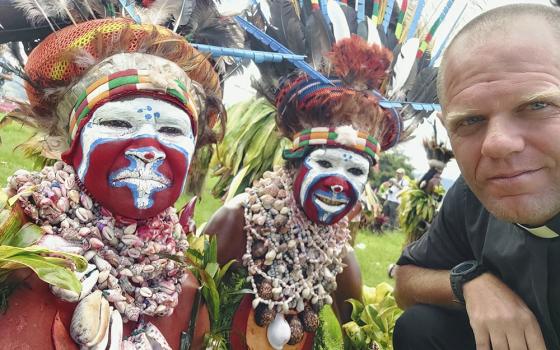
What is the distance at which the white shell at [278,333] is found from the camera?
8.74ft

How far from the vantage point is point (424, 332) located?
2.07 m

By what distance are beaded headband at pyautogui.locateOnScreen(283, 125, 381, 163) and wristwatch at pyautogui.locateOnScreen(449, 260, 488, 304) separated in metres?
1.00

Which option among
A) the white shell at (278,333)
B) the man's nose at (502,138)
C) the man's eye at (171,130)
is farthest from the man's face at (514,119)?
the white shell at (278,333)

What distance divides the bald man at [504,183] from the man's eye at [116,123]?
1.14 meters

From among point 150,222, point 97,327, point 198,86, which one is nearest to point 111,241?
point 150,222

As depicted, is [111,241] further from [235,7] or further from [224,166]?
[224,166]

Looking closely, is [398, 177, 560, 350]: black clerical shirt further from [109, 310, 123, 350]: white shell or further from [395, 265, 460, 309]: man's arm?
[109, 310, 123, 350]: white shell

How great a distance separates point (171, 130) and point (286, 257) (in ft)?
3.35

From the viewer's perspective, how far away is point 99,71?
6.79ft

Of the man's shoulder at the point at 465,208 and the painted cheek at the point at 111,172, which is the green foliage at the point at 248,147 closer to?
the man's shoulder at the point at 465,208

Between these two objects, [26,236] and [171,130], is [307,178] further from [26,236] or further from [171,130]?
[26,236]

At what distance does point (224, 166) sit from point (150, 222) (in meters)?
2.70

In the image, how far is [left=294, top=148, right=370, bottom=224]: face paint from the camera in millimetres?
2777

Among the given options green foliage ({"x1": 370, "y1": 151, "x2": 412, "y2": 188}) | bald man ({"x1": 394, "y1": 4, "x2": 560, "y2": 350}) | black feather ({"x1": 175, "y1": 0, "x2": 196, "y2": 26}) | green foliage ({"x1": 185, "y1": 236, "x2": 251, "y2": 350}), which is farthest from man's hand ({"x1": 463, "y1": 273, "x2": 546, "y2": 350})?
green foliage ({"x1": 370, "y1": 151, "x2": 412, "y2": 188})
